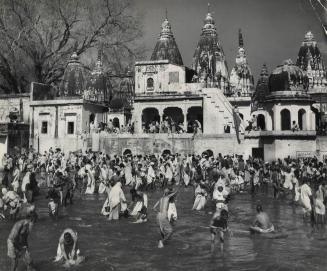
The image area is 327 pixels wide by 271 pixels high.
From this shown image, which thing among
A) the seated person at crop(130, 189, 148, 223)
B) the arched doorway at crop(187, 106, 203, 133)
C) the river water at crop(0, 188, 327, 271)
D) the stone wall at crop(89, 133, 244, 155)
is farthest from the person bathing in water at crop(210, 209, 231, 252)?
the arched doorway at crop(187, 106, 203, 133)

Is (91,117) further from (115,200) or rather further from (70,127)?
(115,200)

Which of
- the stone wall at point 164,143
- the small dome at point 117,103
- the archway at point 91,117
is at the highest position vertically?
the small dome at point 117,103

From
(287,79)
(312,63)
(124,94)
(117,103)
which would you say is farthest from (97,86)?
(312,63)

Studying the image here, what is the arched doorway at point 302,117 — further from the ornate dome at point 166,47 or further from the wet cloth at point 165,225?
the wet cloth at point 165,225

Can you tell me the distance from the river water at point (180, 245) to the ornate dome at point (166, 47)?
29897 millimetres

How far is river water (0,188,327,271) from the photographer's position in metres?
8.23

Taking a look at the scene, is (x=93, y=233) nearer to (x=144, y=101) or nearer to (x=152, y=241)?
(x=152, y=241)

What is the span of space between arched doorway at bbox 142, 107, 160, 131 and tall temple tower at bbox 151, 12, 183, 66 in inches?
277

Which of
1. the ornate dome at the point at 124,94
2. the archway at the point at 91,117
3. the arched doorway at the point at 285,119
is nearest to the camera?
the arched doorway at the point at 285,119

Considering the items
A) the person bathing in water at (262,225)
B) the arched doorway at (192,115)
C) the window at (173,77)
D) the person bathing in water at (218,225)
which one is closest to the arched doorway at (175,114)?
the arched doorway at (192,115)

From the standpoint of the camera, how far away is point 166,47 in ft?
141

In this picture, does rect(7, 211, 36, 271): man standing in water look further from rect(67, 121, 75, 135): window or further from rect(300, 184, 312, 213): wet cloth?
rect(67, 121, 75, 135): window

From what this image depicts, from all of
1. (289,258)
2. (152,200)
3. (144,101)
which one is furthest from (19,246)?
(144,101)

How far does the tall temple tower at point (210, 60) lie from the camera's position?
1646 inches
